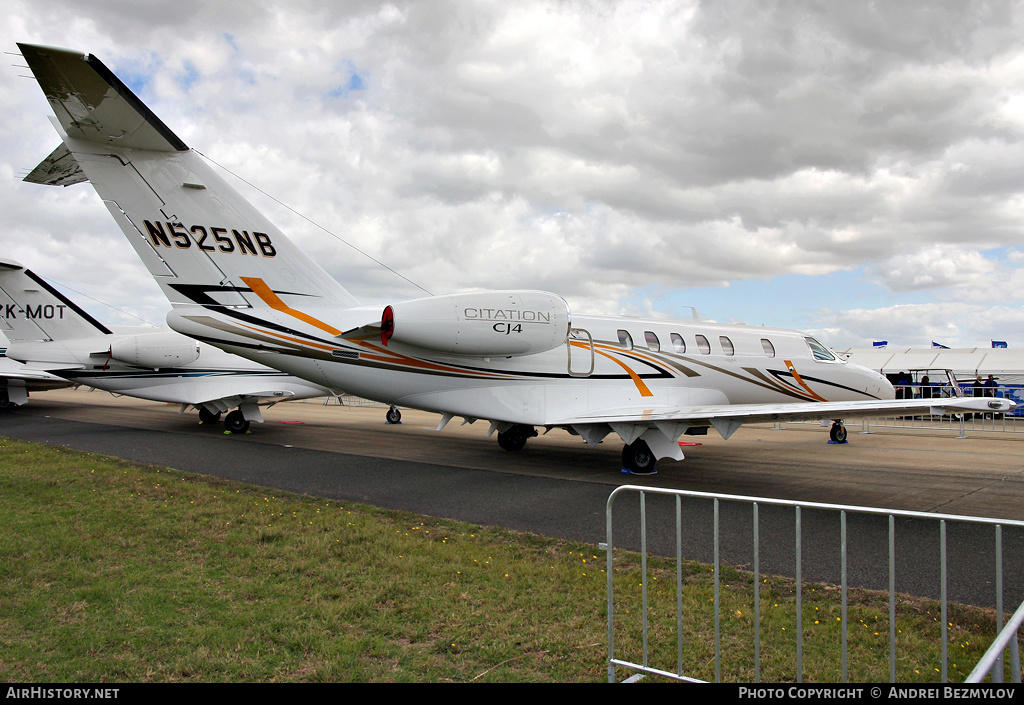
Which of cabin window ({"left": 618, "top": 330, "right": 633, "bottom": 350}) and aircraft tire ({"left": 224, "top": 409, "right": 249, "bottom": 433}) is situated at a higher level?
cabin window ({"left": 618, "top": 330, "right": 633, "bottom": 350})

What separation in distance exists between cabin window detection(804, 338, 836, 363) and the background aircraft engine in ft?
56.8

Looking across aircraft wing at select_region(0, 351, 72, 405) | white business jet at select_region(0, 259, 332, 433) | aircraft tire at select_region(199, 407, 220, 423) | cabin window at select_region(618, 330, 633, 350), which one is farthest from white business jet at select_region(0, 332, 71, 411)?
cabin window at select_region(618, 330, 633, 350)

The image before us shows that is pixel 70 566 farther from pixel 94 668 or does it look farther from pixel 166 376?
pixel 166 376

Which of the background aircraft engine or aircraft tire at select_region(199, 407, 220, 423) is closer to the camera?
the background aircraft engine

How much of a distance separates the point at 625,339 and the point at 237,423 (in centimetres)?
1207

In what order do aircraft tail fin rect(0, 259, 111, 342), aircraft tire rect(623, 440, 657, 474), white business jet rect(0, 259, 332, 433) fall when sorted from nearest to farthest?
aircraft tire rect(623, 440, 657, 474) < white business jet rect(0, 259, 332, 433) < aircraft tail fin rect(0, 259, 111, 342)

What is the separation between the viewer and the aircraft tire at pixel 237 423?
60.5 feet

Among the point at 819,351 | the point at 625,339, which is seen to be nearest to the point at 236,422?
the point at 625,339

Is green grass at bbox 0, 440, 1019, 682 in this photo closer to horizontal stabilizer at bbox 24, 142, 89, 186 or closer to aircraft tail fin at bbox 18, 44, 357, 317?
aircraft tail fin at bbox 18, 44, 357, 317

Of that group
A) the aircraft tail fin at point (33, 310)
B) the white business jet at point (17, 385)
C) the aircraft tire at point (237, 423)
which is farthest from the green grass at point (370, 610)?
the white business jet at point (17, 385)

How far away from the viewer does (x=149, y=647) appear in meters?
3.97

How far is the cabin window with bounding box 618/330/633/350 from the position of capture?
41.1 feet

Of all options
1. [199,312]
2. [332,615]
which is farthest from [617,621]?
[199,312]

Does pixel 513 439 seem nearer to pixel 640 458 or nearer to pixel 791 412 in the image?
pixel 640 458
